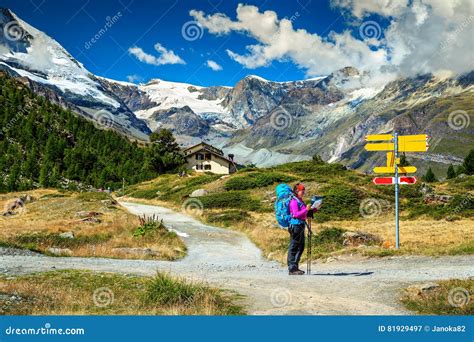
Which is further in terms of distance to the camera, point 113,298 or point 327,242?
point 327,242

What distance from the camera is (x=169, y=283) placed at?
438 inches

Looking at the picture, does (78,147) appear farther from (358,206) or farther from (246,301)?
(246,301)

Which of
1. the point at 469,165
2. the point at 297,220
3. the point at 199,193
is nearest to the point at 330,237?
the point at 297,220

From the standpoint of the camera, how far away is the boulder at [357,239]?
78.0 feet

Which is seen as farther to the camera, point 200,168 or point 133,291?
point 200,168

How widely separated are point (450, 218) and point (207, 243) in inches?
810

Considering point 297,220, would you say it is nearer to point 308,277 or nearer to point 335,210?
point 308,277

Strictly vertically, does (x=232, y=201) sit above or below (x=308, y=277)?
above

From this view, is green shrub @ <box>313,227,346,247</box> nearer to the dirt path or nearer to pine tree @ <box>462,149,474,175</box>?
the dirt path

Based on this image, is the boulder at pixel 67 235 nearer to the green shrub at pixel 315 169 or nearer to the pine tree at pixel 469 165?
the green shrub at pixel 315 169

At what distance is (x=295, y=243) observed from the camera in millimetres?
15242

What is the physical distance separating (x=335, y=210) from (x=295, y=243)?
98.8 feet

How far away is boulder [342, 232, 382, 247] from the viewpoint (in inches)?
936

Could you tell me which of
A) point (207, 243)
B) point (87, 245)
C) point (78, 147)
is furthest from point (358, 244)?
point (78, 147)
